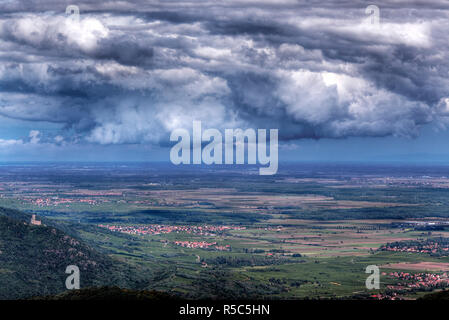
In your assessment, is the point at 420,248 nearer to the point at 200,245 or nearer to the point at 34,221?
the point at 200,245

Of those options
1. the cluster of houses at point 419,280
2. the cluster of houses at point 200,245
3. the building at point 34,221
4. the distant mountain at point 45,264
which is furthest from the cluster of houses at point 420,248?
the building at point 34,221

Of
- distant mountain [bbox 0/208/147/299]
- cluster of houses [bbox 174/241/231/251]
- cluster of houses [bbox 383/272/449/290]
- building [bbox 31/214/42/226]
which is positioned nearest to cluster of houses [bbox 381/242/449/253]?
cluster of houses [bbox 383/272/449/290]

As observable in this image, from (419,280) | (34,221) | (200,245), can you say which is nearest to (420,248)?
(419,280)

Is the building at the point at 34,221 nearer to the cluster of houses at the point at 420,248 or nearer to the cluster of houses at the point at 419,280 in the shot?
the cluster of houses at the point at 419,280

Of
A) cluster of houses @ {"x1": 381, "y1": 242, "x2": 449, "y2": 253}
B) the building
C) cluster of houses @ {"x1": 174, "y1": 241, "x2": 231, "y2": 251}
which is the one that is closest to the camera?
the building

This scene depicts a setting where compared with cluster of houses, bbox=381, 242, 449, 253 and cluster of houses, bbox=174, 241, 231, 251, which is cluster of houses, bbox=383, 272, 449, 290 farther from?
cluster of houses, bbox=174, 241, 231, 251
